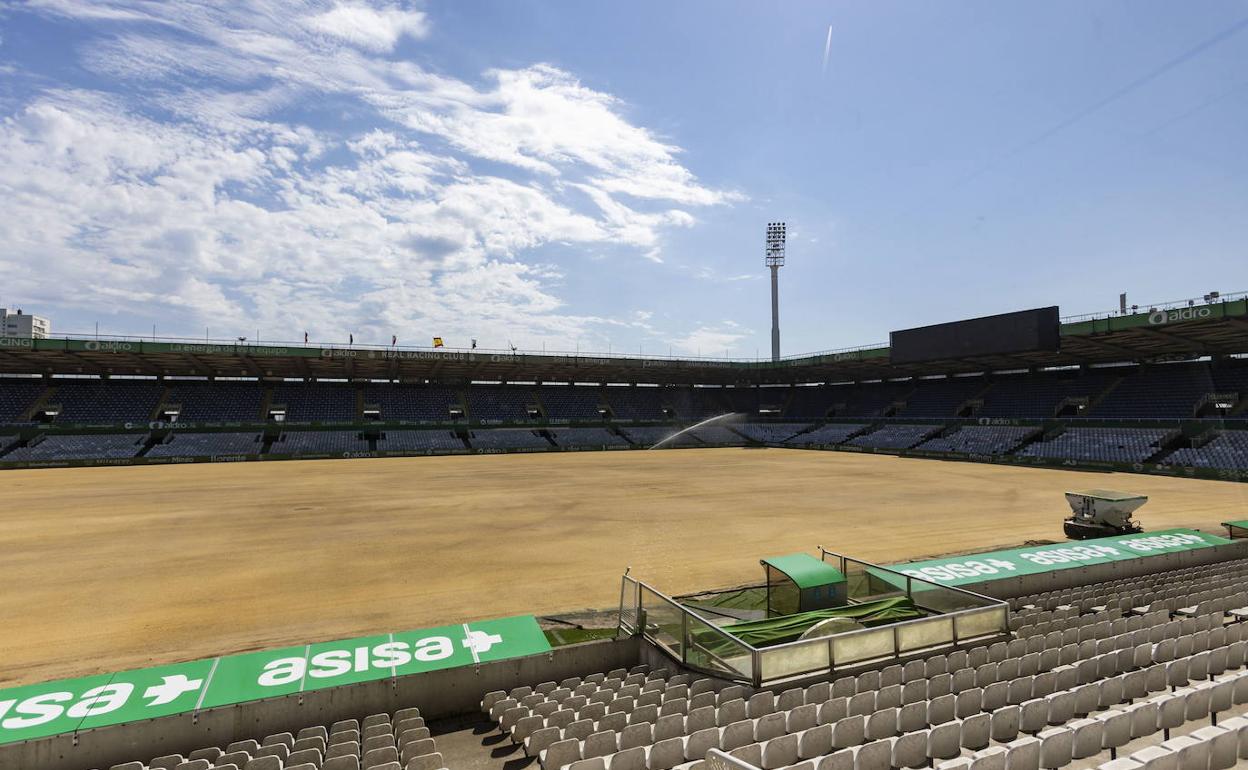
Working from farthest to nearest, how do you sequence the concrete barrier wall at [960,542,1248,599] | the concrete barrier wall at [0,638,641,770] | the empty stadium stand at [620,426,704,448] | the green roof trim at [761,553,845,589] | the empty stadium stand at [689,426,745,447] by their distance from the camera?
the empty stadium stand at [689,426,745,447] → the empty stadium stand at [620,426,704,448] → the concrete barrier wall at [960,542,1248,599] → the green roof trim at [761,553,845,589] → the concrete barrier wall at [0,638,641,770]

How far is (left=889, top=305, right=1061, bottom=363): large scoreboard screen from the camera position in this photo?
48281 mm

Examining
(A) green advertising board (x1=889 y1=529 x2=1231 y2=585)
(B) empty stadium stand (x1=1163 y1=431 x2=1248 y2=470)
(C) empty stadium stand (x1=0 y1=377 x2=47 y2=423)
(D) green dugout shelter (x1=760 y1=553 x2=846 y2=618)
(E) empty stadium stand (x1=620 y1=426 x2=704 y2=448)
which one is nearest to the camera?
(D) green dugout shelter (x1=760 y1=553 x2=846 y2=618)

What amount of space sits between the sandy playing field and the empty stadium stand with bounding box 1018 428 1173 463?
7.86 meters

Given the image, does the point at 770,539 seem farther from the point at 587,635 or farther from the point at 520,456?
the point at 520,456

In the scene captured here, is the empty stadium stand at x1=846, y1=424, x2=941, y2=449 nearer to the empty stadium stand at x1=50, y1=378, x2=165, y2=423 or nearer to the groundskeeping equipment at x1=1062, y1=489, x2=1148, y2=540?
the groundskeeping equipment at x1=1062, y1=489, x2=1148, y2=540

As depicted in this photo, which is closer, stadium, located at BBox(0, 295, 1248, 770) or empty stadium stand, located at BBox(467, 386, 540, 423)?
stadium, located at BBox(0, 295, 1248, 770)

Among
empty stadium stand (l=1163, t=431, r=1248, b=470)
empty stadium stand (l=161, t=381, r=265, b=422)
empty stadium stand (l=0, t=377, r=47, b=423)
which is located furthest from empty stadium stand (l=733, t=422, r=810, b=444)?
empty stadium stand (l=0, t=377, r=47, b=423)

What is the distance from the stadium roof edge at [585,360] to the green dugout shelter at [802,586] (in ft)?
144

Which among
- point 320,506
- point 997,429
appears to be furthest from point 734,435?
point 320,506

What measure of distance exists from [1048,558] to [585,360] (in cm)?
5595

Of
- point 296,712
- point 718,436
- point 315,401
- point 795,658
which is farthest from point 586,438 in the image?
point 795,658

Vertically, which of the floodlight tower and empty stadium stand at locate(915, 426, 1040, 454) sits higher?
the floodlight tower

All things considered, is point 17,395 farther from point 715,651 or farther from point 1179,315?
point 1179,315

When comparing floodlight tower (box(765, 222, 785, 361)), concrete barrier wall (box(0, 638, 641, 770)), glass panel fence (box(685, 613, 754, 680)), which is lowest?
concrete barrier wall (box(0, 638, 641, 770))
